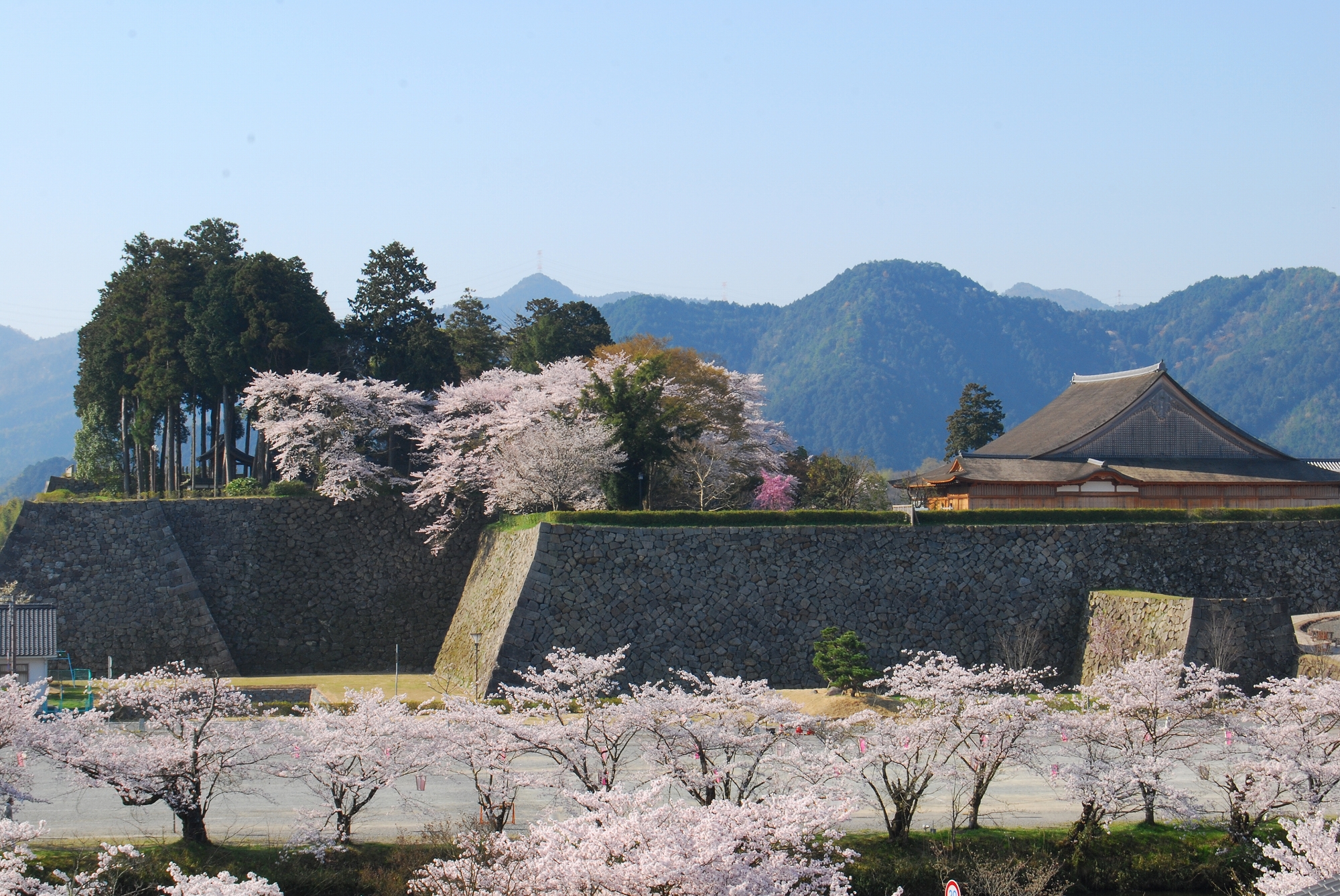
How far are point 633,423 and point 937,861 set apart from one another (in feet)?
51.7

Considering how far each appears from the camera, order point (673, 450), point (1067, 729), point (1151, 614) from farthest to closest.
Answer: point (673, 450) < point (1151, 614) < point (1067, 729)

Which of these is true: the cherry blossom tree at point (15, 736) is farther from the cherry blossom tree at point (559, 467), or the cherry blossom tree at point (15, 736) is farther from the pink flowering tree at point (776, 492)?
the pink flowering tree at point (776, 492)

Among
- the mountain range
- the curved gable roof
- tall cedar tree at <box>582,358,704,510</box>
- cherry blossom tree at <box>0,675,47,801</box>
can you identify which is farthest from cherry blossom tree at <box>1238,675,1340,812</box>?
the mountain range

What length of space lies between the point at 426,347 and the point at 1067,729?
23326mm

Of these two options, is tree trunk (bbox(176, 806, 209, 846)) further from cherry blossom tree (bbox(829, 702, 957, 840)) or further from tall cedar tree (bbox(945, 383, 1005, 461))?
tall cedar tree (bbox(945, 383, 1005, 461))

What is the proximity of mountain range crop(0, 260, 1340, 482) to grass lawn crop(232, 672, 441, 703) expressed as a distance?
11884cm

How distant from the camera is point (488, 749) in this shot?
50.6 feet

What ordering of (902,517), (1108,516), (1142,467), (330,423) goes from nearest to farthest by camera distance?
(902,517), (1108,516), (1142,467), (330,423)

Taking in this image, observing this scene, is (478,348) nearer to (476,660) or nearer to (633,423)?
(633,423)

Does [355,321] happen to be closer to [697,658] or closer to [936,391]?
[697,658]

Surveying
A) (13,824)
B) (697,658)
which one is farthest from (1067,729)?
(13,824)

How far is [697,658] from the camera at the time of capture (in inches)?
964

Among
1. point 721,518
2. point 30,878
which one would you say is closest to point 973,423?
point 721,518

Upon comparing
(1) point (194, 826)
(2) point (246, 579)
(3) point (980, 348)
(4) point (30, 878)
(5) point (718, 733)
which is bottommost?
(1) point (194, 826)
